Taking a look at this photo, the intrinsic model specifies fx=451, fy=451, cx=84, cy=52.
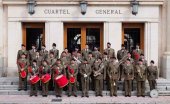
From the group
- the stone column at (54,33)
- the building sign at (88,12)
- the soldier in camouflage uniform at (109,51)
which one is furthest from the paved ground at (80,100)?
the building sign at (88,12)

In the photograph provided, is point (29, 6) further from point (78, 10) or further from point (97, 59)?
point (97, 59)

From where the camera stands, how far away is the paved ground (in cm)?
2061

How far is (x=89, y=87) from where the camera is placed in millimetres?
23031

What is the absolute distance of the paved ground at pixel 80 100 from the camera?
2061 centimetres

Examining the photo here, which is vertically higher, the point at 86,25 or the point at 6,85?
the point at 86,25

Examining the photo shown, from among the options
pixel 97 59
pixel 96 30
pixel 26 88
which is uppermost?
pixel 96 30

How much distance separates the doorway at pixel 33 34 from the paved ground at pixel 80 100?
4723 mm

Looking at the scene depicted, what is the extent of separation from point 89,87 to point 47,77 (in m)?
2.39

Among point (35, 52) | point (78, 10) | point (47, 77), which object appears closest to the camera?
point (47, 77)

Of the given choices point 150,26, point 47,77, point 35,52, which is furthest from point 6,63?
point 150,26

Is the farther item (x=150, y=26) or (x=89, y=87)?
(x=150, y=26)

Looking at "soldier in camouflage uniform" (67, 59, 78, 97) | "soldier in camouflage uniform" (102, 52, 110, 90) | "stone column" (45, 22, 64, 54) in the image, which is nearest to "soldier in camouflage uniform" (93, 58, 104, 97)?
"soldier in camouflage uniform" (102, 52, 110, 90)

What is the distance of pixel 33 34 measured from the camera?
2609 cm

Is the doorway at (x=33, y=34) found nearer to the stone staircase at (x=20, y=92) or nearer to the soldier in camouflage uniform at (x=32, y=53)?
the soldier in camouflage uniform at (x=32, y=53)
